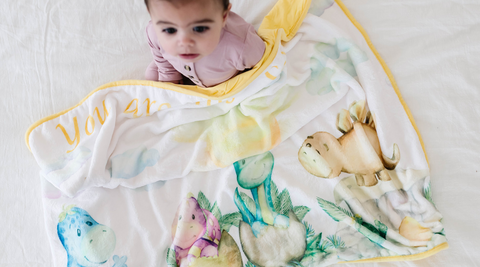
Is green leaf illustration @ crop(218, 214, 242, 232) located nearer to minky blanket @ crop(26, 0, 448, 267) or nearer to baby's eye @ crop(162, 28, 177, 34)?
minky blanket @ crop(26, 0, 448, 267)

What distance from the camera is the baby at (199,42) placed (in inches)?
24.0

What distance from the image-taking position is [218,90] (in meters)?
0.88

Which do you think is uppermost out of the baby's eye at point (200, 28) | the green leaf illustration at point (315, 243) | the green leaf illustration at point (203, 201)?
the baby's eye at point (200, 28)

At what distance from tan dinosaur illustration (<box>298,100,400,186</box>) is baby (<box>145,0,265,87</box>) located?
0.93ft

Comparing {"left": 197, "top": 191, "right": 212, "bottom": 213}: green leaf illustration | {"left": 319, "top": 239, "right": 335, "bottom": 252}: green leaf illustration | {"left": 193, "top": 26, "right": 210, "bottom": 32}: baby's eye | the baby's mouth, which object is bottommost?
{"left": 319, "top": 239, "right": 335, "bottom": 252}: green leaf illustration

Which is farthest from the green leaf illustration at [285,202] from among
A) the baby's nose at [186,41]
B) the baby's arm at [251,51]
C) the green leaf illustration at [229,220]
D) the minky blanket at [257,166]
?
the baby's nose at [186,41]

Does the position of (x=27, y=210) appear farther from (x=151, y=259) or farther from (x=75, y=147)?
(x=151, y=259)

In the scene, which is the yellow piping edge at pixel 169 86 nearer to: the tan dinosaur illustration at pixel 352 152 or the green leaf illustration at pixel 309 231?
Result: the tan dinosaur illustration at pixel 352 152

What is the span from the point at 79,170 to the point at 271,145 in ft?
1.62

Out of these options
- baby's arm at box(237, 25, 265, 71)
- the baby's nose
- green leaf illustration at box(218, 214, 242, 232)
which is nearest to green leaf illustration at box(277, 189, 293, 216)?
green leaf illustration at box(218, 214, 242, 232)

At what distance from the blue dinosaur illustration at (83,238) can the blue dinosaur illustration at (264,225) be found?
333mm

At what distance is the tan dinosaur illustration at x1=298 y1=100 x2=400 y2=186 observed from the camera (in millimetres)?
868

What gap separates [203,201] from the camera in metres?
0.87

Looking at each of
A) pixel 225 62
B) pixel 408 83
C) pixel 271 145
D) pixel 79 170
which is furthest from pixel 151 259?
pixel 408 83
